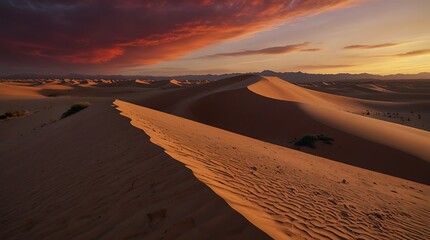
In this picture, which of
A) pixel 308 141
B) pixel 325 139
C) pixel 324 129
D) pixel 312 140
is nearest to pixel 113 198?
pixel 308 141

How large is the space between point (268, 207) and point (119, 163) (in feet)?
10.0

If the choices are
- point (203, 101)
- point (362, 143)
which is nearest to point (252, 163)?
point (362, 143)

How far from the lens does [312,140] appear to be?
44.0ft

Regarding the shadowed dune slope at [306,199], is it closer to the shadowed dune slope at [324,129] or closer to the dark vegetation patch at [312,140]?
the shadowed dune slope at [324,129]

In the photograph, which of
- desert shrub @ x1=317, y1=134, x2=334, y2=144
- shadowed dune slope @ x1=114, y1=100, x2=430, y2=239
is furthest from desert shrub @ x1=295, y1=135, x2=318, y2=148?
shadowed dune slope @ x1=114, y1=100, x2=430, y2=239

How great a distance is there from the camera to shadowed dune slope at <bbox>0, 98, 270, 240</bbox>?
328cm

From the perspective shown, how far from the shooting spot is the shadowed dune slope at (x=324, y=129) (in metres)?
11.5

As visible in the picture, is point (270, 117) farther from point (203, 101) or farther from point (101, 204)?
point (101, 204)

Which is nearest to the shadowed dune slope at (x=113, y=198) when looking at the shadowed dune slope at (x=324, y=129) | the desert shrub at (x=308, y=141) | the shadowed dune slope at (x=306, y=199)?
the shadowed dune slope at (x=306, y=199)

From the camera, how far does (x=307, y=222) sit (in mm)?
3912

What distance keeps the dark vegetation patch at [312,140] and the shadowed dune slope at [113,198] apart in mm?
8543

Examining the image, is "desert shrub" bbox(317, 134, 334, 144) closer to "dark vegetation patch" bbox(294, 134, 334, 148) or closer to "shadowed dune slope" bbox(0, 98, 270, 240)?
"dark vegetation patch" bbox(294, 134, 334, 148)

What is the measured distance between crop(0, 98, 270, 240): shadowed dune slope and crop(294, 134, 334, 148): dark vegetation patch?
28.0 ft

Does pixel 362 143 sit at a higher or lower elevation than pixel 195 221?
lower
